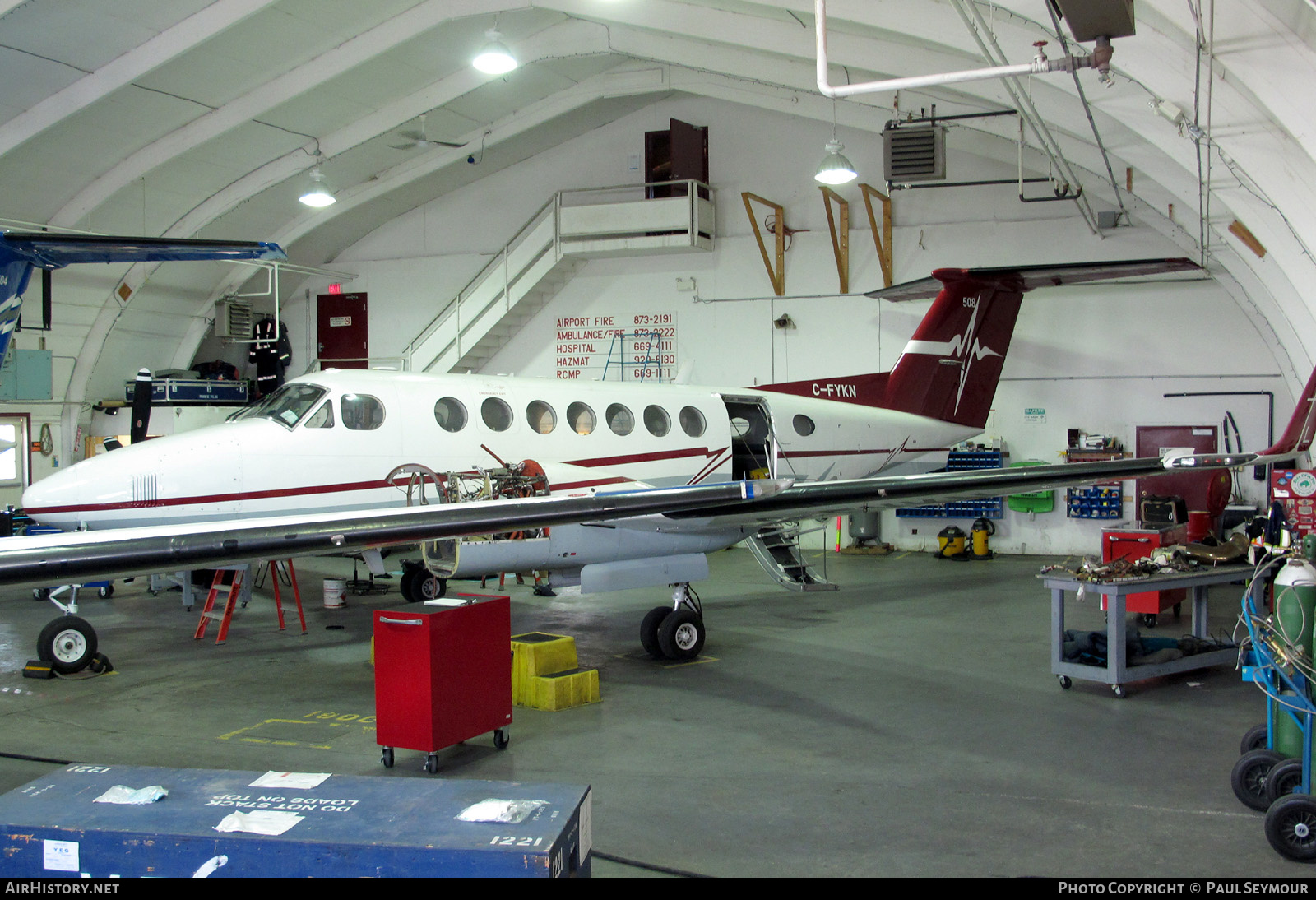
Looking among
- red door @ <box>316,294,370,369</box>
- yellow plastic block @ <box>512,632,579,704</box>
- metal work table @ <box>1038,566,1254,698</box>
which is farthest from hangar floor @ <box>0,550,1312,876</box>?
red door @ <box>316,294,370,369</box>

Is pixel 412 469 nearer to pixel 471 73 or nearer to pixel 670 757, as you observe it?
pixel 670 757

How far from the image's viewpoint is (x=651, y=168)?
2012 cm

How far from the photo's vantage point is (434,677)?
618 cm

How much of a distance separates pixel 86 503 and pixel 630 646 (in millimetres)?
5461

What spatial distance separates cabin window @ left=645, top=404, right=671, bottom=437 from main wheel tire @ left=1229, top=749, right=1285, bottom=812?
7.86 m

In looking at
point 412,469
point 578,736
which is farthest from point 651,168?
point 578,736

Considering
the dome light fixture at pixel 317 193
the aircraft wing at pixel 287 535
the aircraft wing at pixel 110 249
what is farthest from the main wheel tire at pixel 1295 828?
the dome light fixture at pixel 317 193

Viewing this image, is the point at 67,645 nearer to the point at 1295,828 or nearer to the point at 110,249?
the point at 110,249

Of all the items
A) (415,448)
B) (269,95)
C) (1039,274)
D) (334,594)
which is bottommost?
(334,594)

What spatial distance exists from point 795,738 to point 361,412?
573 cm

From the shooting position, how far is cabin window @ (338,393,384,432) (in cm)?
994

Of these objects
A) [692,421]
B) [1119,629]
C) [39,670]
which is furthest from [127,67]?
[1119,629]

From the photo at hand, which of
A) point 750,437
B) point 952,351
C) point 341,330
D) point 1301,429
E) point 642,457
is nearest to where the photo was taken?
point 1301,429

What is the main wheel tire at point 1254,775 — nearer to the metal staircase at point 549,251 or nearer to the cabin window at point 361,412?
the cabin window at point 361,412
